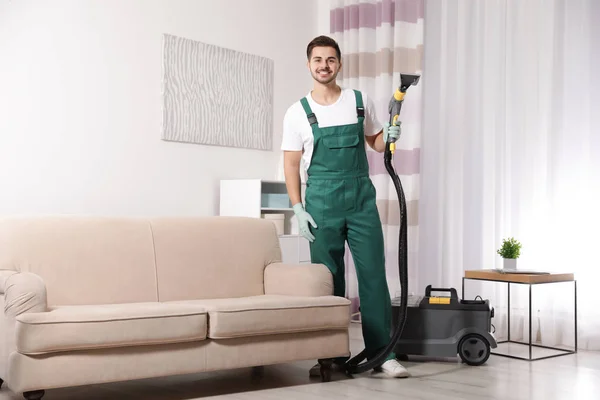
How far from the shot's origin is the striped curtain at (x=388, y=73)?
5.14 meters

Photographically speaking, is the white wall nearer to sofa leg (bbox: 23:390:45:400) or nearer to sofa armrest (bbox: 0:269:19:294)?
sofa armrest (bbox: 0:269:19:294)

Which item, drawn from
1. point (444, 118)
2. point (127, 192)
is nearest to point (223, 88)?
point (127, 192)

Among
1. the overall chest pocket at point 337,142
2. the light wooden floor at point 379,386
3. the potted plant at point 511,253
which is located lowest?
the light wooden floor at point 379,386

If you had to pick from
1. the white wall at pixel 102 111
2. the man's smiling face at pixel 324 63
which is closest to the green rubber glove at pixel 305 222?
the man's smiling face at pixel 324 63

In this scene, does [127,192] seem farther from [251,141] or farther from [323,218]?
[323,218]

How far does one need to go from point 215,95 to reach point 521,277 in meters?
2.47

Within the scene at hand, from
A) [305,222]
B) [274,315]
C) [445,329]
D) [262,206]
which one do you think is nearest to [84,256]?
[274,315]

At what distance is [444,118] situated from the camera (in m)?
5.08

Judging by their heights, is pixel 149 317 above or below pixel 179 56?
below

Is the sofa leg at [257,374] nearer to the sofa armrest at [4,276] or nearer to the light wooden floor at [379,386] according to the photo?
the light wooden floor at [379,386]

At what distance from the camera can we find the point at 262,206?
5043 mm

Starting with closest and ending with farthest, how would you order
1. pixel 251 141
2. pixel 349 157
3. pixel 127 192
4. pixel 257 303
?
pixel 257 303 < pixel 349 157 < pixel 127 192 < pixel 251 141

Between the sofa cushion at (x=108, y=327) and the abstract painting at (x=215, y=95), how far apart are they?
7.52 feet

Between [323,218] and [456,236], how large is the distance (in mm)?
1804
